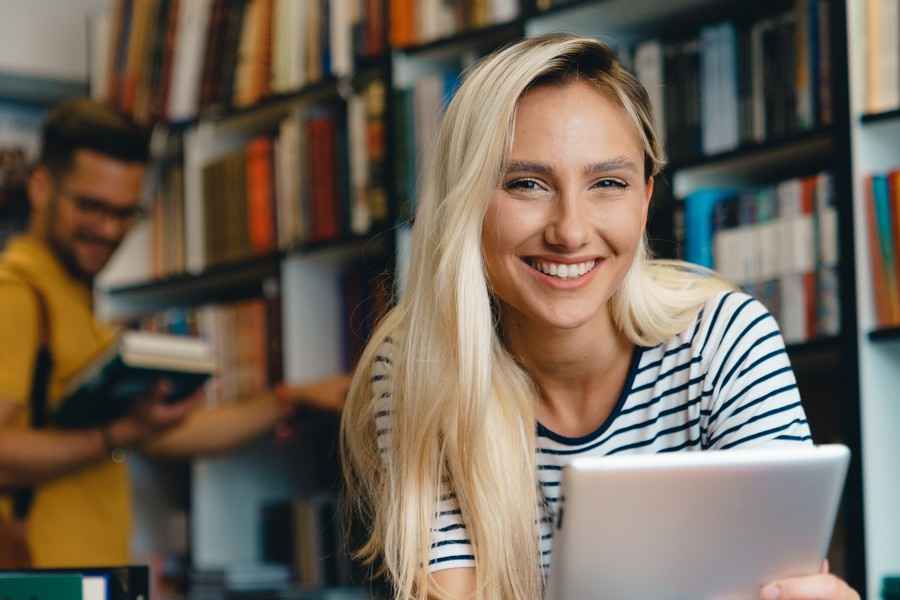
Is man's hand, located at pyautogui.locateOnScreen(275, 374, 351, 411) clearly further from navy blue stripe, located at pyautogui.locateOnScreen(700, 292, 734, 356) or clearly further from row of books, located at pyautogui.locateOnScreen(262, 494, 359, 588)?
navy blue stripe, located at pyautogui.locateOnScreen(700, 292, 734, 356)

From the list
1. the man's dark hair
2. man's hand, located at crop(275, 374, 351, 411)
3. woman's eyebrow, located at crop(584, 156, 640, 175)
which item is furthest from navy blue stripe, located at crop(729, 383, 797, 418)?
the man's dark hair

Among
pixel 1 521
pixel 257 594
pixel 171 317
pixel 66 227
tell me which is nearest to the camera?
pixel 1 521

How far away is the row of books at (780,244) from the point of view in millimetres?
2262

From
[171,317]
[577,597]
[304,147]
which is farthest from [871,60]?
[171,317]

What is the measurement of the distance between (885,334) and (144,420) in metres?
1.56

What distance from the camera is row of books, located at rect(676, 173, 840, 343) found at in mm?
2262

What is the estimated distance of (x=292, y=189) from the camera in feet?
10.8

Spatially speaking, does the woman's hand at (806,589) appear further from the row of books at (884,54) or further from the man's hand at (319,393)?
the man's hand at (319,393)

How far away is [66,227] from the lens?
3.08m

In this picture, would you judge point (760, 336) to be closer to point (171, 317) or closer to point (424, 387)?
point (424, 387)

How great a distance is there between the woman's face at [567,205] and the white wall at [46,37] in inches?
110

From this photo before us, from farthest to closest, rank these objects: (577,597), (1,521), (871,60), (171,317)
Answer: (171,317)
(1,521)
(871,60)
(577,597)

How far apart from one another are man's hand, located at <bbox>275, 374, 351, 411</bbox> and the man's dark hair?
667 millimetres

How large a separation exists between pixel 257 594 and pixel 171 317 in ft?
2.69
